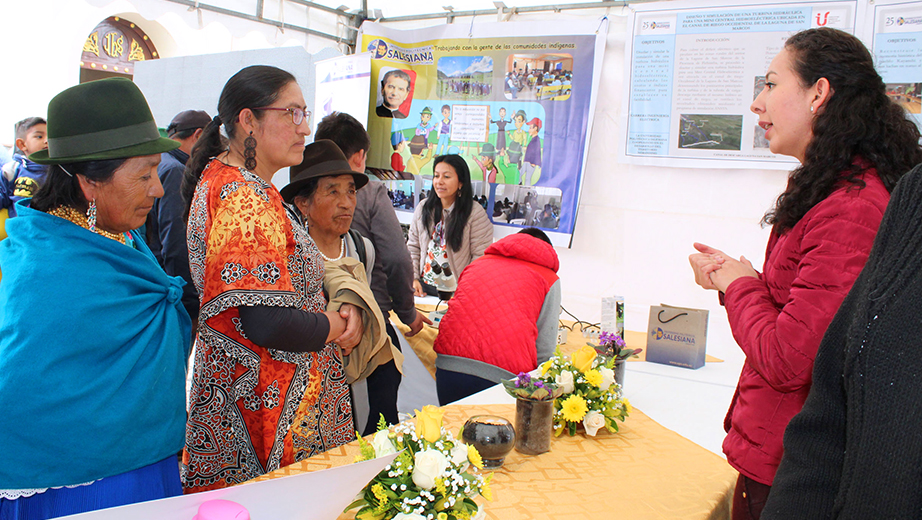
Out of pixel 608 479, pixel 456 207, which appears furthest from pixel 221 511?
pixel 456 207

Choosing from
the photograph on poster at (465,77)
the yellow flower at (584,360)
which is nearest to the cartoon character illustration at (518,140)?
the photograph on poster at (465,77)

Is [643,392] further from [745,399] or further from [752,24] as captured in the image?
[752,24]

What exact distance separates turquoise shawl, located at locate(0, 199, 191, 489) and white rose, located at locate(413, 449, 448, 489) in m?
0.62

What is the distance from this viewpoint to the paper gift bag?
7.92 ft

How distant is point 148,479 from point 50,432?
0.71ft

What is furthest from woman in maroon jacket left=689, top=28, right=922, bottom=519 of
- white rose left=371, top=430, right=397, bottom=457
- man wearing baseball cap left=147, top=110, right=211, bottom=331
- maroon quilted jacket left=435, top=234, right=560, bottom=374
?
man wearing baseball cap left=147, top=110, right=211, bottom=331

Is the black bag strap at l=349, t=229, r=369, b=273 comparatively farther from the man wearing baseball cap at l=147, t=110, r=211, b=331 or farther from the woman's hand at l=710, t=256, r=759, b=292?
the woman's hand at l=710, t=256, r=759, b=292

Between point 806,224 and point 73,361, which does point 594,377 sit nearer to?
point 806,224

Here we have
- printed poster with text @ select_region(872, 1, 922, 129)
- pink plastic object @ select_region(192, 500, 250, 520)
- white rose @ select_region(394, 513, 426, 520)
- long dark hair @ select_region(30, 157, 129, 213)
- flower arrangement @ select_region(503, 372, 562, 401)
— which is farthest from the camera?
printed poster with text @ select_region(872, 1, 922, 129)

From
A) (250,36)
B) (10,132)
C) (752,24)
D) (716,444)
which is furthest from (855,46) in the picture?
(10,132)

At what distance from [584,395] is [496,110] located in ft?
9.39

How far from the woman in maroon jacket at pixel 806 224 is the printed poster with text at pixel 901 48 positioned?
2.47 meters

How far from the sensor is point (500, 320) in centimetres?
216

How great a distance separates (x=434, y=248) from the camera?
12.7ft
